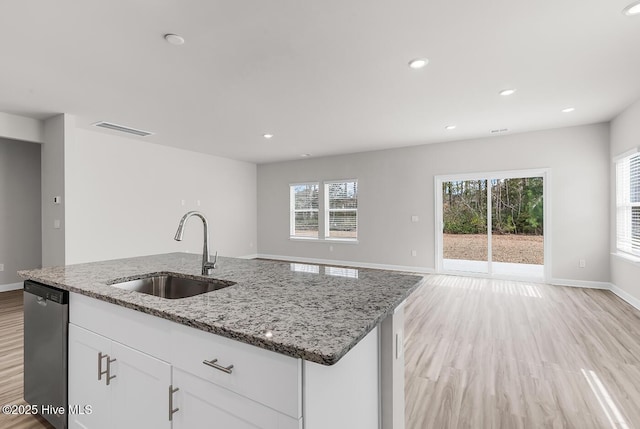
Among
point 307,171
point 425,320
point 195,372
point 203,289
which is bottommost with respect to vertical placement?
point 425,320

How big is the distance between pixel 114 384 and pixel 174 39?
7.67 ft

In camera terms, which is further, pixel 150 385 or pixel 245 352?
pixel 150 385

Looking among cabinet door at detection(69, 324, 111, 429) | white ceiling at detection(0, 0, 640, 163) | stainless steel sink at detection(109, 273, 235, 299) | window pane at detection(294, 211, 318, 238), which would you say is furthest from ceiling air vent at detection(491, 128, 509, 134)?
cabinet door at detection(69, 324, 111, 429)

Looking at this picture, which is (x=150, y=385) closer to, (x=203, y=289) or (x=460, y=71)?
(x=203, y=289)

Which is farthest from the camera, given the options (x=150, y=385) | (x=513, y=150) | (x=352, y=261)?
(x=352, y=261)

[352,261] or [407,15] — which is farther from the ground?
[407,15]

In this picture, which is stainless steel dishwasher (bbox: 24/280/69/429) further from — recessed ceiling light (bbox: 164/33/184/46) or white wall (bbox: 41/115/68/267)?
white wall (bbox: 41/115/68/267)

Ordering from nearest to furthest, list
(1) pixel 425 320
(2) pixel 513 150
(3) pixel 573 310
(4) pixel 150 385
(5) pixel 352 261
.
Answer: (4) pixel 150 385 → (1) pixel 425 320 → (3) pixel 573 310 → (2) pixel 513 150 → (5) pixel 352 261

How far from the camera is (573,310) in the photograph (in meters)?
3.72

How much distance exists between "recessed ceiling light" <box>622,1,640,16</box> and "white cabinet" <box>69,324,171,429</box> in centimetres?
339

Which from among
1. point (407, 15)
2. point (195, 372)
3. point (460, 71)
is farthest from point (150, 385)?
point (460, 71)

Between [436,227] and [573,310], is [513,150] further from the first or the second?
[573,310]

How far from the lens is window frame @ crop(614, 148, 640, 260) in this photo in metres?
3.93

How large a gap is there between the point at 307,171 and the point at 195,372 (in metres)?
6.63
